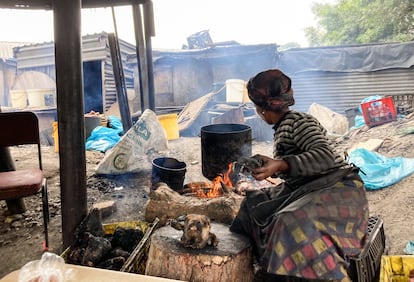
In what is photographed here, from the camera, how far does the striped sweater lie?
7.60 ft

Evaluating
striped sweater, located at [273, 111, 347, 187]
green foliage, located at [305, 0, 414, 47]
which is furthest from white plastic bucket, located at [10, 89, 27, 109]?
green foliage, located at [305, 0, 414, 47]

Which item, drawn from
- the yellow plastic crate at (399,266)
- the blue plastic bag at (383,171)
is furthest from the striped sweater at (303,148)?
the blue plastic bag at (383,171)

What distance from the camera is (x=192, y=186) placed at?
468cm

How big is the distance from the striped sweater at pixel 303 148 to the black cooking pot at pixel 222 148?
1.87m

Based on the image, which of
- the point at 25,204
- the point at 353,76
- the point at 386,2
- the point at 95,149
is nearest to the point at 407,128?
the point at 353,76

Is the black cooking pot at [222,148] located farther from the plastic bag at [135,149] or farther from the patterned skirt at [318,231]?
the patterned skirt at [318,231]

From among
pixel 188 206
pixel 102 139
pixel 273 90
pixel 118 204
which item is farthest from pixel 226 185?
pixel 102 139

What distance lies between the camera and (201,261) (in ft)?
7.60

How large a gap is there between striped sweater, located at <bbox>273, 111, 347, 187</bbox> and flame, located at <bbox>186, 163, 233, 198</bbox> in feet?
5.93

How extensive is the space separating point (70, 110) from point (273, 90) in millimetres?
1973

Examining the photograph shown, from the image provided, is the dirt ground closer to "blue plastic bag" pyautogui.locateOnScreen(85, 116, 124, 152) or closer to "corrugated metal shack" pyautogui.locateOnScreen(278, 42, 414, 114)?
"blue plastic bag" pyautogui.locateOnScreen(85, 116, 124, 152)

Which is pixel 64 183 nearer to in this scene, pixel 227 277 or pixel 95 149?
pixel 227 277

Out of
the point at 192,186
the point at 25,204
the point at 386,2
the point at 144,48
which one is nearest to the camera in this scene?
the point at 192,186

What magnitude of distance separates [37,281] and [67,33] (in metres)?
2.36
